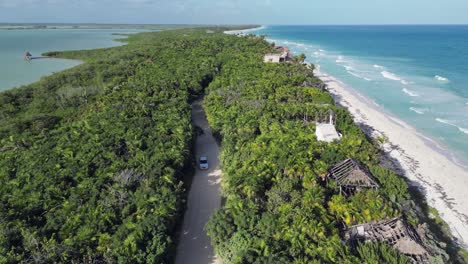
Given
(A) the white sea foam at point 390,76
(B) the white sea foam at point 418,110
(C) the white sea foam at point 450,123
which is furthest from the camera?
(A) the white sea foam at point 390,76

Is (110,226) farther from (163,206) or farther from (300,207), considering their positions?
(300,207)

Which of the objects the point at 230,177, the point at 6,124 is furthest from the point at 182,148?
the point at 6,124

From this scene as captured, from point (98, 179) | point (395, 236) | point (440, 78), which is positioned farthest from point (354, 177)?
point (440, 78)

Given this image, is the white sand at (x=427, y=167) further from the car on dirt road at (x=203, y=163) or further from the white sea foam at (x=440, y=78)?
the white sea foam at (x=440, y=78)

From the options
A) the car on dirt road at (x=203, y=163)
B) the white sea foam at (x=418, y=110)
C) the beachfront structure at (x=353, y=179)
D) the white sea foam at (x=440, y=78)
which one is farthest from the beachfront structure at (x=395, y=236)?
the white sea foam at (x=440, y=78)

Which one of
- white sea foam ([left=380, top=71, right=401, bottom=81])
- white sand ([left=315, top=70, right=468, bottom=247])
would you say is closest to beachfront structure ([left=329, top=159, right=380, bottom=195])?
white sand ([left=315, top=70, right=468, bottom=247])

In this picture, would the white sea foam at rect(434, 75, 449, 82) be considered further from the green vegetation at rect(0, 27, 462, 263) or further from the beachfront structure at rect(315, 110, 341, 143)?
the beachfront structure at rect(315, 110, 341, 143)
